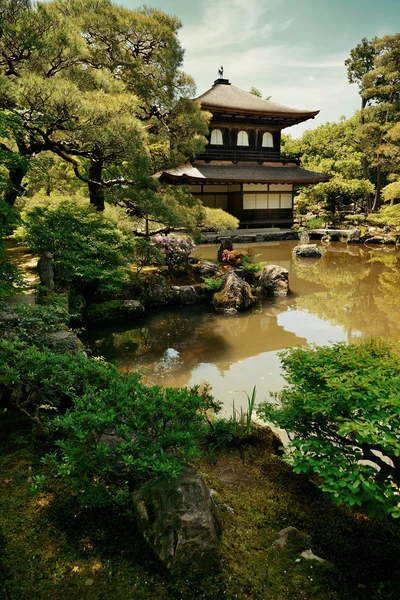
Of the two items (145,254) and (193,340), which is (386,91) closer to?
(145,254)

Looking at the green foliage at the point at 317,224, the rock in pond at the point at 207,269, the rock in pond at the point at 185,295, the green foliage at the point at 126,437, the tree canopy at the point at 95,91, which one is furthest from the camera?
the green foliage at the point at 317,224

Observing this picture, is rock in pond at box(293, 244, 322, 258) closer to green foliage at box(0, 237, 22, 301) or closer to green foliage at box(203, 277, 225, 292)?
green foliage at box(203, 277, 225, 292)

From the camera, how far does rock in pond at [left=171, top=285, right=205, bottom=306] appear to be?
1044 centimetres

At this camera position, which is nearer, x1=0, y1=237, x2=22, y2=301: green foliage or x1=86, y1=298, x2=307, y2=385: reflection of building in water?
x1=0, y1=237, x2=22, y2=301: green foliage

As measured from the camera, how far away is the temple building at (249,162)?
73.9 ft

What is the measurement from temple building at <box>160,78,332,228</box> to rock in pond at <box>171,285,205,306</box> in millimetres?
12723

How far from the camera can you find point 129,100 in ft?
27.4

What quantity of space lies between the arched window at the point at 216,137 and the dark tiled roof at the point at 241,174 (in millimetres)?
1602

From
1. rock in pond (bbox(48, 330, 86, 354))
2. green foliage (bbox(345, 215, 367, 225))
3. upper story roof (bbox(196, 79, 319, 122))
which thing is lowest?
rock in pond (bbox(48, 330, 86, 354))

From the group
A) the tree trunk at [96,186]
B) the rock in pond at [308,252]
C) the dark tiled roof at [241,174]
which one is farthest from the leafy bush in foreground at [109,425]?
the dark tiled roof at [241,174]

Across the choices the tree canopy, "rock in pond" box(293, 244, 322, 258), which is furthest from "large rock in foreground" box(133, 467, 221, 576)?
"rock in pond" box(293, 244, 322, 258)

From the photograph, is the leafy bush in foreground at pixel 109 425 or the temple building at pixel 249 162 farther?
the temple building at pixel 249 162

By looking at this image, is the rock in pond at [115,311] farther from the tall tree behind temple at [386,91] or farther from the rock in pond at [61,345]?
the tall tree behind temple at [386,91]

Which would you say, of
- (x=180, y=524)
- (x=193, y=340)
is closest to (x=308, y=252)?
(x=193, y=340)
